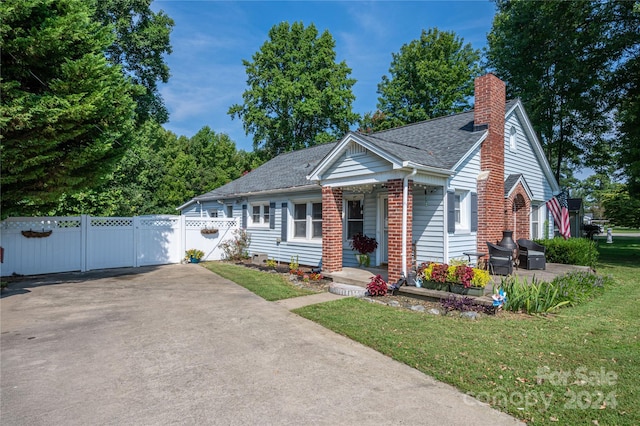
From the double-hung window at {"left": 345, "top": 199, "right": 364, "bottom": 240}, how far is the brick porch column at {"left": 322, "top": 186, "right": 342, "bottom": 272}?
1.53 meters

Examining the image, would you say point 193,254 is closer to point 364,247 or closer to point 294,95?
point 364,247

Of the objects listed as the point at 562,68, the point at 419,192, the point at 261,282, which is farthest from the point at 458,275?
the point at 562,68

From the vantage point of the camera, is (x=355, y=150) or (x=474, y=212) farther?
(x=474, y=212)

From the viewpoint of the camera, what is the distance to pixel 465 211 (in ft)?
33.8

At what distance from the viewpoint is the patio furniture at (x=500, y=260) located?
934 cm

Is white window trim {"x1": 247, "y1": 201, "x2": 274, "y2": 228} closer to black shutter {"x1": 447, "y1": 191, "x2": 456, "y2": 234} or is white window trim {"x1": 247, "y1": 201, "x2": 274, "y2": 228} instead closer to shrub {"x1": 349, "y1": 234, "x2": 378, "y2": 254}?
shrub {"x1": 349, "y1": 234, "x2": 378, "y2": 254}

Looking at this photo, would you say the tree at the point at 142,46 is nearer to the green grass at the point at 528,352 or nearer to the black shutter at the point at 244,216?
the black shutter at the point at 244,216

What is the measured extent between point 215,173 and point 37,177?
2803 cm

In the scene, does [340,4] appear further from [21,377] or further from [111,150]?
[21,377]

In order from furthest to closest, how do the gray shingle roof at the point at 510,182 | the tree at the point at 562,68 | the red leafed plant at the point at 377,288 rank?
the tree at the point at 562,68, the gray shingle roof at the point at 510,182, the red leafed plant at the point at 377,288

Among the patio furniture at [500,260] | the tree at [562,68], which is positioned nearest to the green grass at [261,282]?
the patio furniture at [500,260]

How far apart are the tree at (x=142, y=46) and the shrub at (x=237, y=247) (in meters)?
11.1

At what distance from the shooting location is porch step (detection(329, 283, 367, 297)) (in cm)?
828

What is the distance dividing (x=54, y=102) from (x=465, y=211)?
10.8 meters
